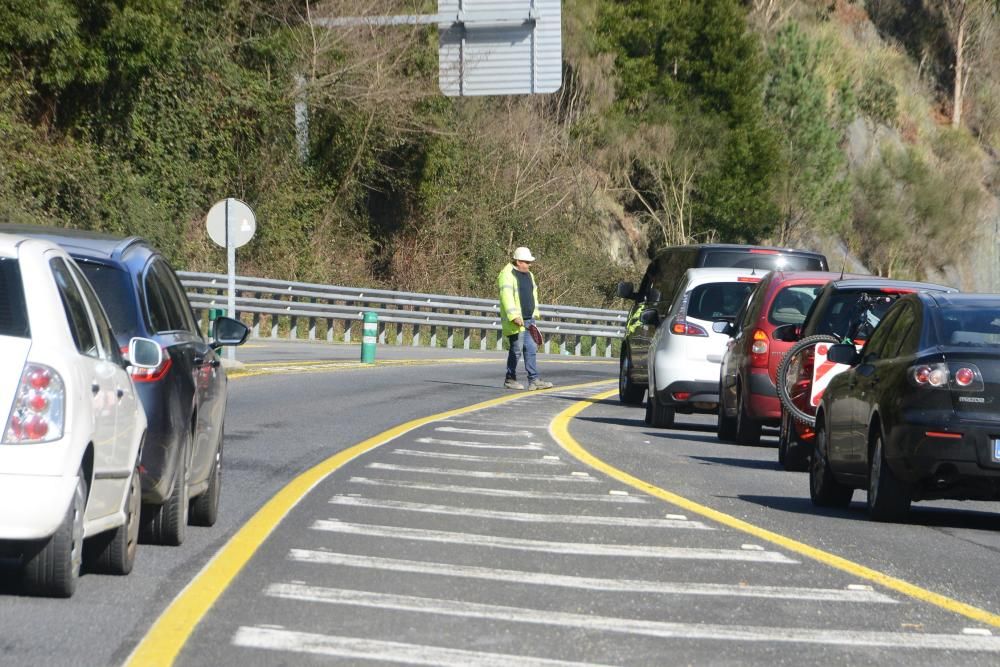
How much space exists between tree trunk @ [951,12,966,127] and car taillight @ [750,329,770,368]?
246 feet

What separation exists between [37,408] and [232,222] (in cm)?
2079

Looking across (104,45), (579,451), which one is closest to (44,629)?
(579,451)

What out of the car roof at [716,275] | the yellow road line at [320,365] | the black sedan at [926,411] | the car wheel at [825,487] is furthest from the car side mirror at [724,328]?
the yellow road line at [320,365]

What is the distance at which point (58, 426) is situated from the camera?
6.61 metres

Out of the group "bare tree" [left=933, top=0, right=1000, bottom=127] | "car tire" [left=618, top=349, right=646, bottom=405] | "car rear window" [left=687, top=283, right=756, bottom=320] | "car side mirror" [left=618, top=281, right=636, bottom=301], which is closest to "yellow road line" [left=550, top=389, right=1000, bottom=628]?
"car rear window" [left=687, top=283, right=756, bottom=320]

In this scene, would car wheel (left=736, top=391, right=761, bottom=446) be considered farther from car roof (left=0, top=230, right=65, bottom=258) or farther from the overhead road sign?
the overhead road sign

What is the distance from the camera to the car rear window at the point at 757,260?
1986 cm

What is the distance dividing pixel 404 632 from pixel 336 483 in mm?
5050

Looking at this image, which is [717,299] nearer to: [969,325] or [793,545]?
[969,325]

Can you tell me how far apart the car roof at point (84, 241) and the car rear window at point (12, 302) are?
123 centimetres

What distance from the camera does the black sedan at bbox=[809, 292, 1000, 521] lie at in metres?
9.89

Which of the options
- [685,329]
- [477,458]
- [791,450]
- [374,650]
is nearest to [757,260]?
[685,329]

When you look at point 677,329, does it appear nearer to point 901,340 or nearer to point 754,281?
point 754,281

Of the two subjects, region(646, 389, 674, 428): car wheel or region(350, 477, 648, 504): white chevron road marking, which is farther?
region(646, 389, 674, 428): car wheel
